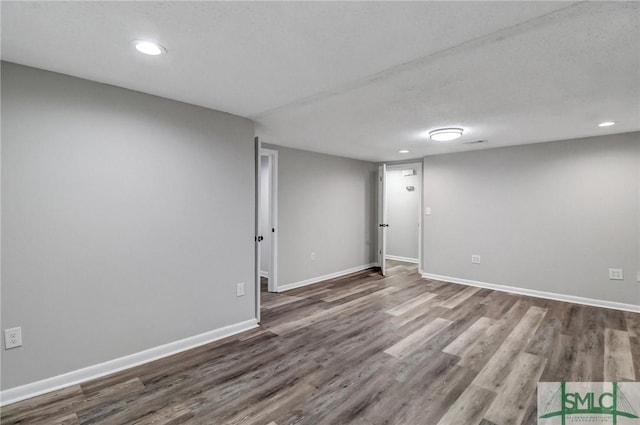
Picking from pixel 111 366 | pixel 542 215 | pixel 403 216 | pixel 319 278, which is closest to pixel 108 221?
pixel 111 366

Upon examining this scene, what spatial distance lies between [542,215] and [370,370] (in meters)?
3.72

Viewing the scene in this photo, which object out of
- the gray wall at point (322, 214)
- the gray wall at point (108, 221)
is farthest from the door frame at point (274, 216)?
the gray wall at point (108, 221)

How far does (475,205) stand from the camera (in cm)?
501

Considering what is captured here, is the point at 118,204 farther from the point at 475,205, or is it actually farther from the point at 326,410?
the point at 475,205

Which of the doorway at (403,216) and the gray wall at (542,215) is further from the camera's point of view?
the doorway at (403,216)

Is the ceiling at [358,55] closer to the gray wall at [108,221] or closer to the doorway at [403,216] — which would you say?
the gray wall at [108,221]

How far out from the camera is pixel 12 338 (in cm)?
200

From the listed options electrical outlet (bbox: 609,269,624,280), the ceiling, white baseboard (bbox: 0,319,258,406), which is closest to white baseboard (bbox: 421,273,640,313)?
electrical outlet (bbox: 609,269,624,280)

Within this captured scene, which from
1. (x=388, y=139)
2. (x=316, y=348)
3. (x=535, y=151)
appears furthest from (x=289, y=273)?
(x=535, y=151)

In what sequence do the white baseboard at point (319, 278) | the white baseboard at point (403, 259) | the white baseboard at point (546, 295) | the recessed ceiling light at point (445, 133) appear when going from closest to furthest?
the recessed ceiling light at point (445, 133), the white baseboard at point (546, 295), the white baseboard at point (319, 278), the white baseboard at point (403, 259)

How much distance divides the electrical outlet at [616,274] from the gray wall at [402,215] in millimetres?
3549

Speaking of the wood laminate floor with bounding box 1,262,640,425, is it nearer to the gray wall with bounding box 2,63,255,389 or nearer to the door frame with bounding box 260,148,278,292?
the gray wall with bounding box 2,63,255,389

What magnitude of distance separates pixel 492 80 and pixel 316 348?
274 centimetres

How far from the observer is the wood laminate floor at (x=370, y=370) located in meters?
1.92
